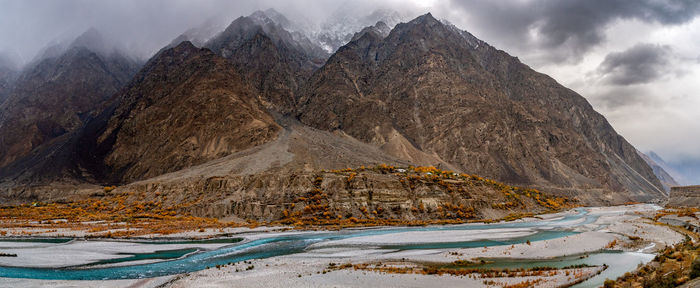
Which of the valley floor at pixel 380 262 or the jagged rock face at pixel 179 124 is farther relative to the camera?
the jagged rock face at pixel 179 124

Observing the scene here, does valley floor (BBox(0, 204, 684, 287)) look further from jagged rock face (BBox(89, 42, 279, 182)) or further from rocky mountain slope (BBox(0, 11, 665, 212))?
jagged rock face (BBox(89, 42, 279, 182))

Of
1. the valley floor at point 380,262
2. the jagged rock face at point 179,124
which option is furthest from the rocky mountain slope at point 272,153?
the valley floor at point 380,262

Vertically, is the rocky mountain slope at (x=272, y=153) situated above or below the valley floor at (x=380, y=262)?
above

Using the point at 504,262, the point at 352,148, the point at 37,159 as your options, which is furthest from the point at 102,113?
the point at 504,262

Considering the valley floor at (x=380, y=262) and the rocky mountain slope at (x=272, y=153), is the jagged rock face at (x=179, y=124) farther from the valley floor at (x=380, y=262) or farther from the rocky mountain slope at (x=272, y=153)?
the valley floor at (x=380, y=262)

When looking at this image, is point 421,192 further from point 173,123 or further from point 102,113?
point 102,113

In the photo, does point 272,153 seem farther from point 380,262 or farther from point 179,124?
point 380,262

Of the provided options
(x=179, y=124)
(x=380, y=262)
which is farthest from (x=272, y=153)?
(x=380, y=262)
